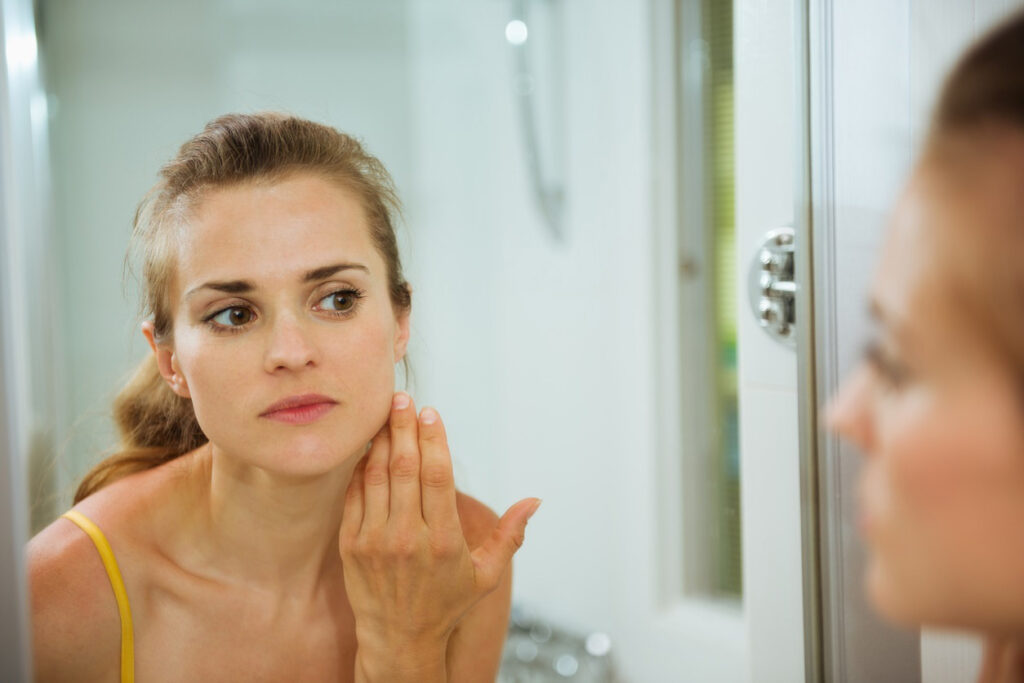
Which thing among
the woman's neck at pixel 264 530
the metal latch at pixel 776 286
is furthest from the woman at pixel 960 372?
the woman's neck at pixel 264 530

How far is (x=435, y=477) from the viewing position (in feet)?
1.79

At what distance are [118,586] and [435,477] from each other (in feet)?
0.71

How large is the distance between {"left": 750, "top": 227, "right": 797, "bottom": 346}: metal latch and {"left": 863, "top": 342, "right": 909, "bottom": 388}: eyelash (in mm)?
230

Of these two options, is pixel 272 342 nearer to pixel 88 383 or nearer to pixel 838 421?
pixel 88 383

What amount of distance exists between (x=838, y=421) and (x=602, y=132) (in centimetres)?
53

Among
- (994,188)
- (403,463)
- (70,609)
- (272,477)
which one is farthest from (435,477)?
(994,188)

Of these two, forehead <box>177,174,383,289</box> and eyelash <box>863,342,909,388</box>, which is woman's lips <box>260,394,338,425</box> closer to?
forehead <box>177,174,383,289</box>

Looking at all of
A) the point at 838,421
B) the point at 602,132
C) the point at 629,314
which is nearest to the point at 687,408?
the point at 629,314

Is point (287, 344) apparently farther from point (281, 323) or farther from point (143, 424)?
point (143, 424)

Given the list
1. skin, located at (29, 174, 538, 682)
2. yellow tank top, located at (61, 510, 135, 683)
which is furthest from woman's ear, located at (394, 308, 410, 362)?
yellow tank top, located at (61, 510, 135, 683)

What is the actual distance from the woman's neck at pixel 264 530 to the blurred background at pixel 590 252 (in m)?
0.09

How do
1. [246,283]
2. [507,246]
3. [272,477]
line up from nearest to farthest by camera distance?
[246,283]
[272,477]
[507,246]

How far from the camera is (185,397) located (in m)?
0.55

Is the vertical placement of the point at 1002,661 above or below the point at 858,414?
below
